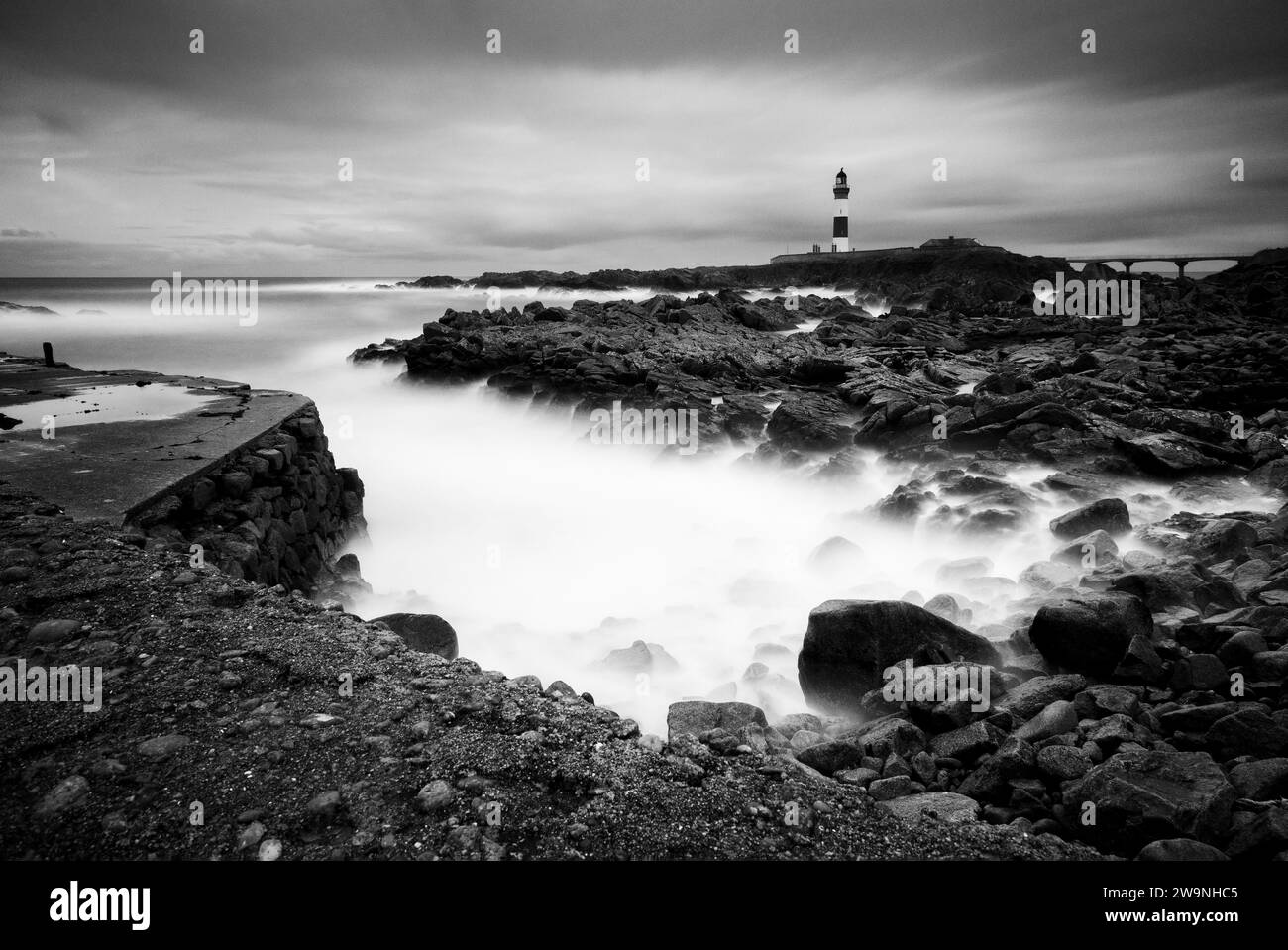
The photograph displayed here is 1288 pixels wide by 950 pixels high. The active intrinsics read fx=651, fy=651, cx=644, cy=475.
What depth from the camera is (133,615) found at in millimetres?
3918

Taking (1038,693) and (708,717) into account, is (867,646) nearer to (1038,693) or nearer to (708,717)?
(1038,693)

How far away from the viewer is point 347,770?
9.45ft

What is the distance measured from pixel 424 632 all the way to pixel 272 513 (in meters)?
2.87

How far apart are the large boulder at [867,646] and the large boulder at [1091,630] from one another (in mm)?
476

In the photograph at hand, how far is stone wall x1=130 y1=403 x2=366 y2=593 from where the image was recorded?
577 cm

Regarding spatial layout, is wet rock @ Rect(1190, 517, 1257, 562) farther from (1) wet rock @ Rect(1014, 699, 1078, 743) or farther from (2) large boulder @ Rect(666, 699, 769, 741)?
(2) large boulder @ Rect(666, 699, 769, 741)

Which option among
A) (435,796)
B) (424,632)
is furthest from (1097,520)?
(435,796)

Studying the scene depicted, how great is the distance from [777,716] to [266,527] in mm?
5423

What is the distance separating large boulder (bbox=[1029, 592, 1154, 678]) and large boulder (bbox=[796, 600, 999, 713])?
1.56 ft

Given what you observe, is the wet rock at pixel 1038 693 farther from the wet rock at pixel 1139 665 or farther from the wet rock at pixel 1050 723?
the wet rock at pixel 1139 665

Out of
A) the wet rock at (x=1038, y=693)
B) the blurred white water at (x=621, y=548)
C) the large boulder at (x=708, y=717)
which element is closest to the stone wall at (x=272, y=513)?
the blurred white water at (x=621, y=548)
